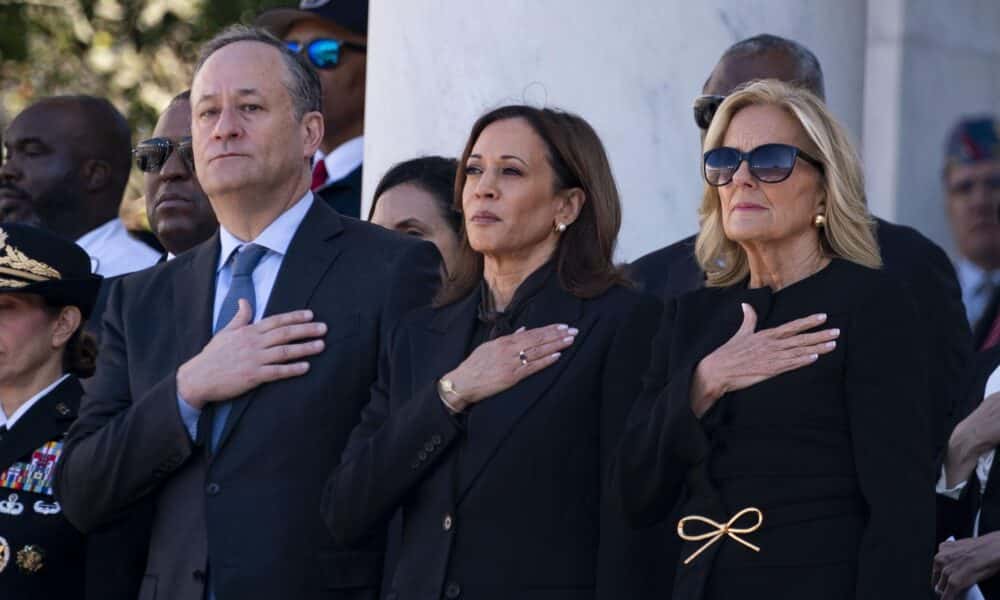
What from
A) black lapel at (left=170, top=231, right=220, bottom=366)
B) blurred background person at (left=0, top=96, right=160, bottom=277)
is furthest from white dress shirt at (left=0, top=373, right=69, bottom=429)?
blurred background person at (left=0, top=96, right=160, bottom=277)

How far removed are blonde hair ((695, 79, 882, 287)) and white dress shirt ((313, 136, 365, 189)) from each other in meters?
3.38

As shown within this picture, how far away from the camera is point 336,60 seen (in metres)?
8.55

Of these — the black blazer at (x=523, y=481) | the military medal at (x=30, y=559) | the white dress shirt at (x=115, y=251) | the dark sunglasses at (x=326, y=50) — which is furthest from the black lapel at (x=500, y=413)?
the dark sunglasses at (x=326, y=50)

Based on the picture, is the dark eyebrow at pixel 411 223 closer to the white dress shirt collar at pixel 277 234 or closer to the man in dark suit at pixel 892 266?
the man in dark suit at pixel 892 266

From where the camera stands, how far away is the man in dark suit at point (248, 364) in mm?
5305

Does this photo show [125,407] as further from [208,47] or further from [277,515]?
[208,47]

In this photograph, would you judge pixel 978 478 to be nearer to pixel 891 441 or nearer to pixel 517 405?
pixel 891 441

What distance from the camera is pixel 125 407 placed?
224 inches

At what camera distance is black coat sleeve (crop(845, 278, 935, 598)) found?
14.8ft

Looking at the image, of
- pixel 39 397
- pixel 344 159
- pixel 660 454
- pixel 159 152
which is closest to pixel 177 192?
pixel 159 152

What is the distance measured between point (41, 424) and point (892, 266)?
100 inches

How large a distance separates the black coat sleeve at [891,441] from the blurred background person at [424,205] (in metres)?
2.22

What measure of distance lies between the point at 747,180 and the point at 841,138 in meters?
0.27

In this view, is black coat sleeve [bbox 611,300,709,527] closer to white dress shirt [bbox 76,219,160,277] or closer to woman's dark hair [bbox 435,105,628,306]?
woman's dark hair [bbox 435,105,628,306]
